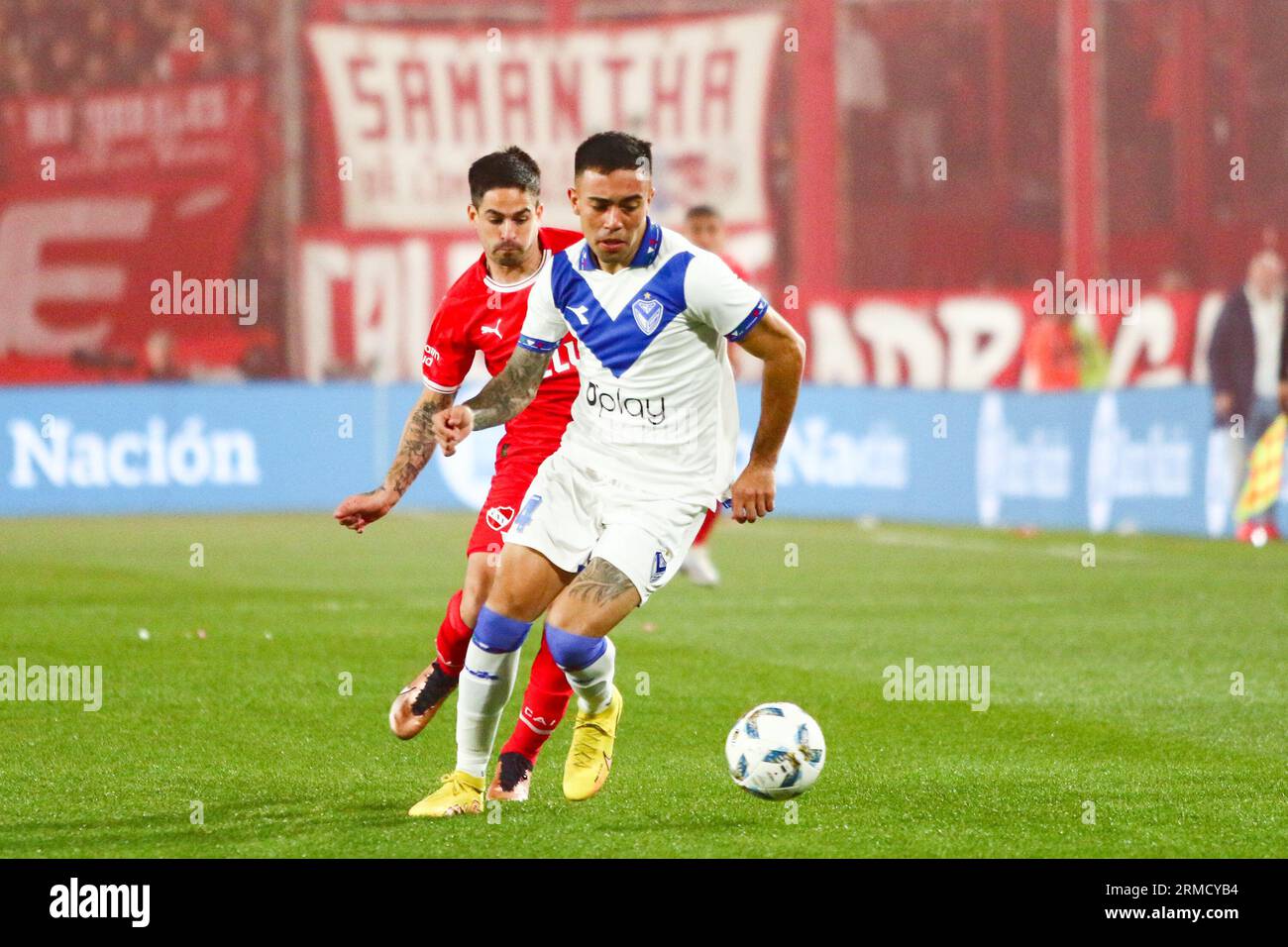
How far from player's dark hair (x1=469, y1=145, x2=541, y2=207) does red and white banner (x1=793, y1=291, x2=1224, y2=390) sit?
59.9 ft

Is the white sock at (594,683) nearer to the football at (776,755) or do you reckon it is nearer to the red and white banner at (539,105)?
the football at (776,755)

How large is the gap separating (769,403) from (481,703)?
1.17 m

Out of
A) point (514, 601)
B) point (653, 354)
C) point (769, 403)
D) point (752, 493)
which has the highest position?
point (653, 354)

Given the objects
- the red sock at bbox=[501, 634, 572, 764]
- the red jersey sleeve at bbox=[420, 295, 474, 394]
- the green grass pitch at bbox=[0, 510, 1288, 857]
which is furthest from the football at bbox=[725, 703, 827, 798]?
the red jersey sleeve at bbox=[420, 295, 474, 394]

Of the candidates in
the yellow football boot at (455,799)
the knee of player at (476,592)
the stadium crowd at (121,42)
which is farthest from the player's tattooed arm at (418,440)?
the stadium crowd at (121,42)

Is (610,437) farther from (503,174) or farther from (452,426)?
(503,174)

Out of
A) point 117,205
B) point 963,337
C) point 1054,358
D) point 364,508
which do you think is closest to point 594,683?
point 364,508

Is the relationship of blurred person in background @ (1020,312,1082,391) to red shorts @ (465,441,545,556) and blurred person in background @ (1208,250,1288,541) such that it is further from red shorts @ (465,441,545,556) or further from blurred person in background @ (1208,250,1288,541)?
red shorts @ (465,441,545,556)

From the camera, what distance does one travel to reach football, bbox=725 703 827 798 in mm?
6137

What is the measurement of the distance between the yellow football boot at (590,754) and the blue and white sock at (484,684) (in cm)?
25

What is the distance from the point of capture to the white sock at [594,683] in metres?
6.28

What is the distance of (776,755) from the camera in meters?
6.14

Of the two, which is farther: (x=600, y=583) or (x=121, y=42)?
(x=121, y=42)

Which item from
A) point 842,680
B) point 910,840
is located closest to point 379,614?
point 842,680
